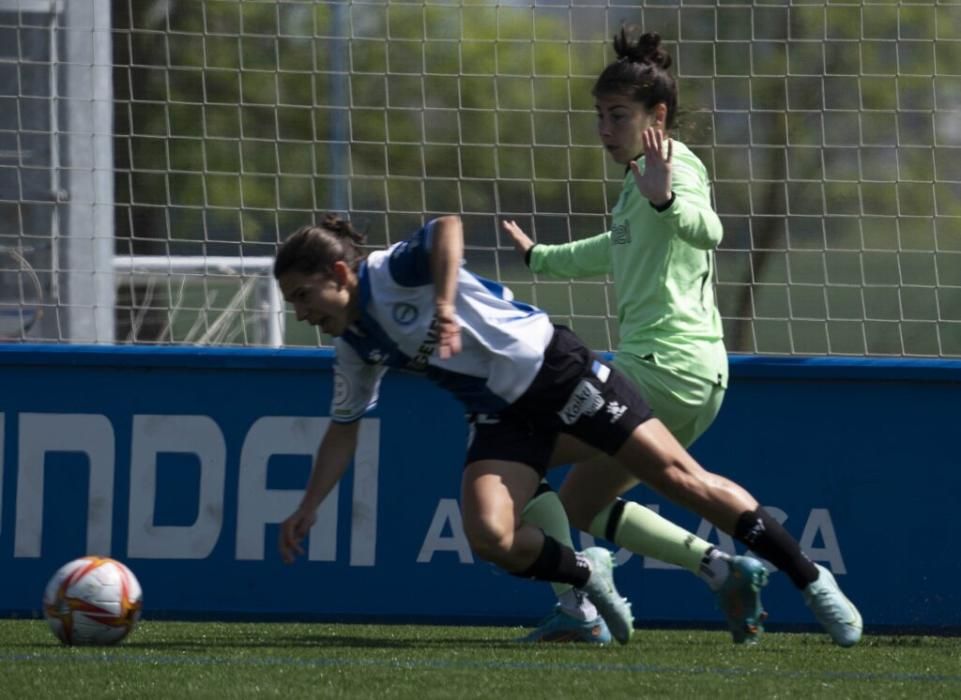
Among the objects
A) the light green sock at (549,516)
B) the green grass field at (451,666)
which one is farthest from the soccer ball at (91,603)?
the light green sock at (549,516)

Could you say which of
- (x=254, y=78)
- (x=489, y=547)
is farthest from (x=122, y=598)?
(x=254, y=78)

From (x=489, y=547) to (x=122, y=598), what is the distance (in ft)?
3.54

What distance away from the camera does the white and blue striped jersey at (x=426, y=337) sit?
4.51 meters

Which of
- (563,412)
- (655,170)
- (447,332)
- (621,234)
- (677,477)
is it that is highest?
(655,170)

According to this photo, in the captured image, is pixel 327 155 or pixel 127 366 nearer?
pixel 127 366

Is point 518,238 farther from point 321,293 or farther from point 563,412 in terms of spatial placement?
point 321,293

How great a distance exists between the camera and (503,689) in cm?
412

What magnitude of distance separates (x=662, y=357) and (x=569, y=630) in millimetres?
903

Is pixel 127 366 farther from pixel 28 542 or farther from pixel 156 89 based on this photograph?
pixel 156 89

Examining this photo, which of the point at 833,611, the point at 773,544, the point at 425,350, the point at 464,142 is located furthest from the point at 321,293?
the point at 464,142

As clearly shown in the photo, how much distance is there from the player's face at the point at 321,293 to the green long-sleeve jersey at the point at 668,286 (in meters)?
0.97

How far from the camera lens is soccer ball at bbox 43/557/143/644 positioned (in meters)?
4.82

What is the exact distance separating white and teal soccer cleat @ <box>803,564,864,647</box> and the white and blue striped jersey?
1042 millimetres

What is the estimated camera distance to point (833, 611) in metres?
4.85
